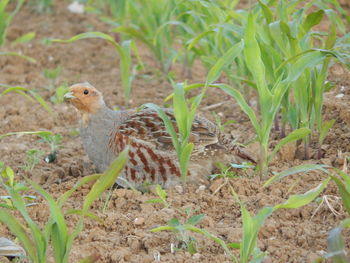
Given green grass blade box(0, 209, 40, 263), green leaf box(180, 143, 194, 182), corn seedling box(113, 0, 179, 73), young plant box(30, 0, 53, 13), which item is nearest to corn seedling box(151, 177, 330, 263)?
green grass blade box(0, 209, 40, 263)

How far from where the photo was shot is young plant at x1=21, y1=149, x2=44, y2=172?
13.8 ft

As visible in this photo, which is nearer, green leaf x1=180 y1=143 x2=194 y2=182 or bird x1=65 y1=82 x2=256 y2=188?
green leaf x1=180 y1=143 x2=194 y2=182

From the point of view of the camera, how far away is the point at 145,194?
3.79 metres

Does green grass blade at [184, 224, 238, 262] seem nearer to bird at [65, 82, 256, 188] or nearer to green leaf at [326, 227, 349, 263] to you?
green leaf at [326, 227, 349, 263]

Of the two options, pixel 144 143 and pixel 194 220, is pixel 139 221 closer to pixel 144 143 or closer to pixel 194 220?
pixel 194 220

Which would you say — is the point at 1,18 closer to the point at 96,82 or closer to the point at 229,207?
the point at 96,82

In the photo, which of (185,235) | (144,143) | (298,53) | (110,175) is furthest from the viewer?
(144,143)

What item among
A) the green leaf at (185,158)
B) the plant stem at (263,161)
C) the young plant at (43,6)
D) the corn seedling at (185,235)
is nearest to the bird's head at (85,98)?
the green leaf at (185,158)

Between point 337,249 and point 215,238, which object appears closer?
point 337,249

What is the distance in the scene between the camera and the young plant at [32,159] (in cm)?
421

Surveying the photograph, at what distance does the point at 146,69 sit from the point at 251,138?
1.80 m

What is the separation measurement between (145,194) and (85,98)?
79 cm

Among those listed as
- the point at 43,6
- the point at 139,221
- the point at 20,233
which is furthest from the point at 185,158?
the point at 43,6

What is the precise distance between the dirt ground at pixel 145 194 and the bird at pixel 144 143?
0.59 feet
